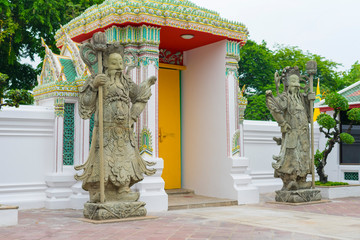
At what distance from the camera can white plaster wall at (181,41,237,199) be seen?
935cm

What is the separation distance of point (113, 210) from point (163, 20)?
360 cm

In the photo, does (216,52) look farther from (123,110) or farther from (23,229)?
(23,229)

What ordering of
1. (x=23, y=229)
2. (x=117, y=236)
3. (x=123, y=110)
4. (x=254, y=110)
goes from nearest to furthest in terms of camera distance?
(x=117, y=236), (x=23, y=229), (x=123, y=110), (x=254, y=110)

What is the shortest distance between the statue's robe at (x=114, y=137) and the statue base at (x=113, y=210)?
1.09ft

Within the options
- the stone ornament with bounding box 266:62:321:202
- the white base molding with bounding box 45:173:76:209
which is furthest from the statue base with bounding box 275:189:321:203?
the white base molding with bounding box 45:173:76:209

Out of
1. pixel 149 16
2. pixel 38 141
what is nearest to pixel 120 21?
pixel 149 16

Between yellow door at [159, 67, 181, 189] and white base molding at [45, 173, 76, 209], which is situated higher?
yellow door at [159, 67, 181, 189]

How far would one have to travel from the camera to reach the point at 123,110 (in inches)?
281

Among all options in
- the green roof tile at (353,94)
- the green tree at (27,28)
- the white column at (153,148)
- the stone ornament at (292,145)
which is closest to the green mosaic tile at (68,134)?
the white column at (153,148)

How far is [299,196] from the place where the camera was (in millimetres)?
8961

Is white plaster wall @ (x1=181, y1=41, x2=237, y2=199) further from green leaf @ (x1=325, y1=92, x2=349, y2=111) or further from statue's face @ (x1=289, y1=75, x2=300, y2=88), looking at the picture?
green leaf @ (x1=325, y1=92, x2=349, y2=111)

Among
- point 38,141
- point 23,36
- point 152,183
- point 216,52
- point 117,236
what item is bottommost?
point 117,236

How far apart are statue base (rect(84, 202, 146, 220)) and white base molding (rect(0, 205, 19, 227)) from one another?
40.5 inches

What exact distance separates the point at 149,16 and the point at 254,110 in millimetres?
14618
